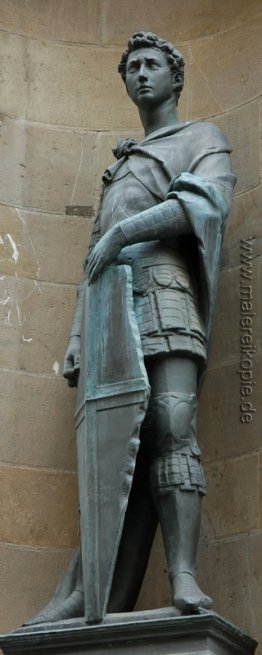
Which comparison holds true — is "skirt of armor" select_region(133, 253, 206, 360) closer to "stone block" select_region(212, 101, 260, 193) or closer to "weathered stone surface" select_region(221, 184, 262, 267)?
"weathered stone surface" select_region(221, 184, 262, 267)

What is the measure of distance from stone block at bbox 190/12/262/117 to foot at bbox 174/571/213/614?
2.34 metres

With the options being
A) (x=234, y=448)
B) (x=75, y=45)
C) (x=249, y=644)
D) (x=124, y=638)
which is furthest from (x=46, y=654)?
(x=75, y=45)

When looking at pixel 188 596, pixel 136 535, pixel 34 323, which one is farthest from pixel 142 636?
pixel 34 323

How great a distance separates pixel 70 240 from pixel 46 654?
6.89 feet

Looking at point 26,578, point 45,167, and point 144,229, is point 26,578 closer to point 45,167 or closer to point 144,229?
point 144,229

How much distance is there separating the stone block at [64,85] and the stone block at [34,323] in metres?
0.69

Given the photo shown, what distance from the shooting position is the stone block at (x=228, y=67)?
24.1ft

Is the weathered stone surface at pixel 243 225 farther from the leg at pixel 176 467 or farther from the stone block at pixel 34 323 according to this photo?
the leg at pixel 176 467

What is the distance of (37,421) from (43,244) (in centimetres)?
→ 80

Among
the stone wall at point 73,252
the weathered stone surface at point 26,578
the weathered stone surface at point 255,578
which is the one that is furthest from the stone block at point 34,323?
the weathered stone surface at point 255,578

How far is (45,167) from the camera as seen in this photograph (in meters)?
7.42

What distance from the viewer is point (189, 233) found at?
625cm

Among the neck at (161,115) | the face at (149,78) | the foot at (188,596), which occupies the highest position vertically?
the face at (149,78)

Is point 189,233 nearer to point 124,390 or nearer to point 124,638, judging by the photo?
point 124,390
